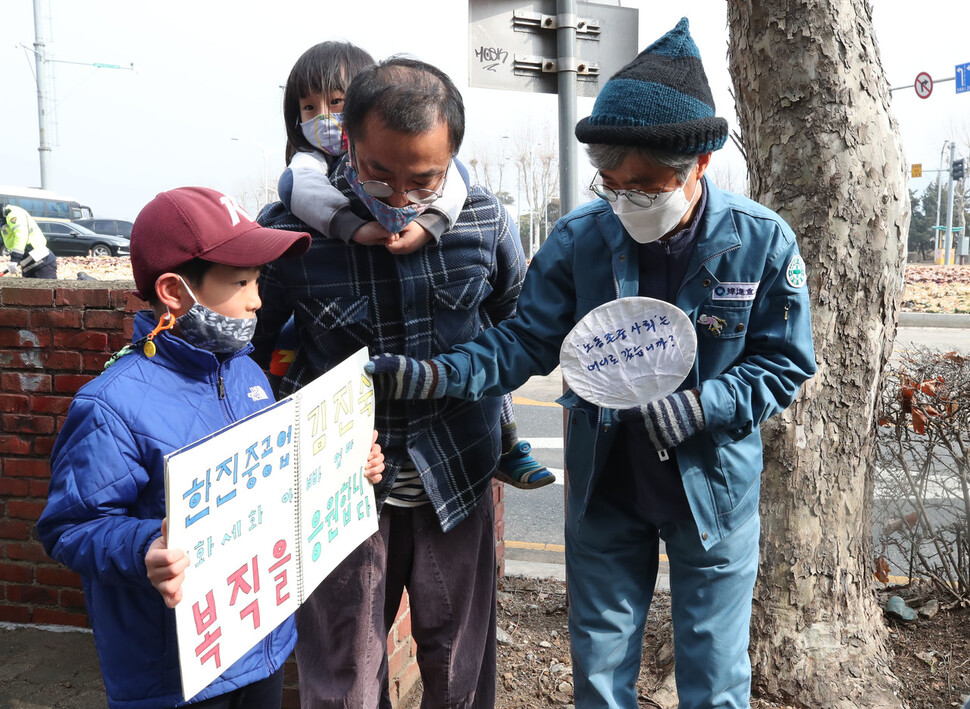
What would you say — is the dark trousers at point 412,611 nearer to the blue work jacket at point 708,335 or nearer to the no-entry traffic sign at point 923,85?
the blue work jacket at point 708,335

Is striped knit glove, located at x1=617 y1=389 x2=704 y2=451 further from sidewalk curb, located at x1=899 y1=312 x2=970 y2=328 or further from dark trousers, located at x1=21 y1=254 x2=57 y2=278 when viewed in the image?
sidewalk curb, located at x1=899 y1=312 x2=970 y2=328

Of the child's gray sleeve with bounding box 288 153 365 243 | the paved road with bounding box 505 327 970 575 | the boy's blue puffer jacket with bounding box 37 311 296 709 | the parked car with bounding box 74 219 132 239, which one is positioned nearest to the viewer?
the boy's blue puffer jacket with bounding box 37 311 296 709

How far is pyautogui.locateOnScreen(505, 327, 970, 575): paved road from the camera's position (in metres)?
5.34

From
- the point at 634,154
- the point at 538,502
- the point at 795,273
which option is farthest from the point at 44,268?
the point at 795,273

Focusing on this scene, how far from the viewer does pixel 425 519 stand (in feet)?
6.97

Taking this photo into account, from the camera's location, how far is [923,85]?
74.8ft

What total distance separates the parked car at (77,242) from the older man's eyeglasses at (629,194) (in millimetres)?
36924

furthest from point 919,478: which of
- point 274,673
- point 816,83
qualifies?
point 274,673

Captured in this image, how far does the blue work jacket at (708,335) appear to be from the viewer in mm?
1863

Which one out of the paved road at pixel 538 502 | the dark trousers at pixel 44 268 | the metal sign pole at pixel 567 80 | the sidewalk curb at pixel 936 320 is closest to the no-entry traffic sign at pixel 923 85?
the sidewalk curb at pixel 936 320

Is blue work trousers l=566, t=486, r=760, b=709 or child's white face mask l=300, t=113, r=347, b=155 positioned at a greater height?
child's white face mask l=300, t=113, r=347, b=155

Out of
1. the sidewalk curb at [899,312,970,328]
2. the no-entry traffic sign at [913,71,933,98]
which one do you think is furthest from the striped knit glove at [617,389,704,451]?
the no-entry traffic sign at [913,71,933,98]

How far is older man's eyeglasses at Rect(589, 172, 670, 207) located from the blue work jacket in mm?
112

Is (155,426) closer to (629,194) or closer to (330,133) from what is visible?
(330,133)
